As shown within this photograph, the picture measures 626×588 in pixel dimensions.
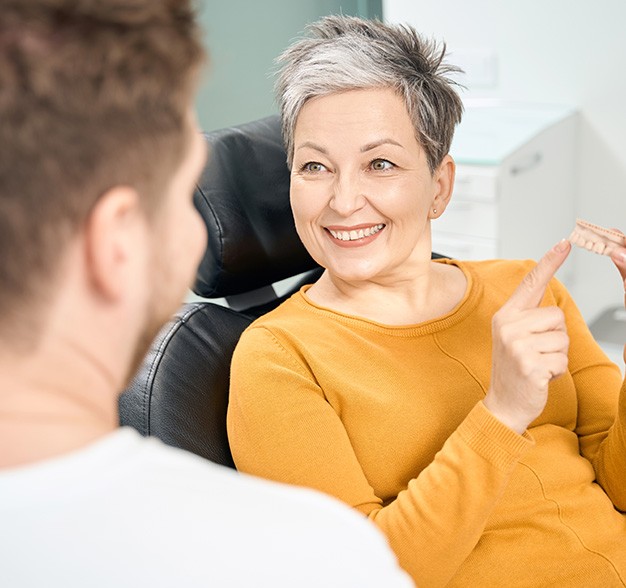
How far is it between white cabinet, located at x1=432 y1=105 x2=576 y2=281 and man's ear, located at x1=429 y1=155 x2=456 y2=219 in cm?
105

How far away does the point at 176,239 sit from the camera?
64 cm

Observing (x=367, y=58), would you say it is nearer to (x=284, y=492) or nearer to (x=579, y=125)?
(x=284, y=492)

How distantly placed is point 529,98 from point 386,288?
1740 mm

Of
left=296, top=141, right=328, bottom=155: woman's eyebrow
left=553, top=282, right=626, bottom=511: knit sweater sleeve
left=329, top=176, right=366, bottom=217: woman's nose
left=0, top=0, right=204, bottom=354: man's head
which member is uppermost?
left=0, top=0, right=204, bottom=354: man's head

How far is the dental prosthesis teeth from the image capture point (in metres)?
1.30

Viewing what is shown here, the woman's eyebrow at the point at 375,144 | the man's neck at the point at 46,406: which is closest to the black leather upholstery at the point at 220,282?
the woman's eyebrow at the point at 375,144

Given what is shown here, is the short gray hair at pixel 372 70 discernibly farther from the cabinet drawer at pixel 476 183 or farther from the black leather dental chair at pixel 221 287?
the cabinet drawer at pixel 476 183

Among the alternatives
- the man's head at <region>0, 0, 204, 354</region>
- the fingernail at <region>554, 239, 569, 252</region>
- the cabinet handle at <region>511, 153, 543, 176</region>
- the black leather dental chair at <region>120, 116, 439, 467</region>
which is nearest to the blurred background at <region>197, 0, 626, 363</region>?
the cabinet handle at <region>511, 153, 543, 176</region>

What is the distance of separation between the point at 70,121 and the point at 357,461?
2.69 feet

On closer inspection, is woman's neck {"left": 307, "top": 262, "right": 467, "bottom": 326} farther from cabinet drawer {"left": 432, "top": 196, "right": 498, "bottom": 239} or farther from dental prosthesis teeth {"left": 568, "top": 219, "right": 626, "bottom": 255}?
A: cabinet drawer {"left": 432, "top": 196, "right": 498, "bottom": 239}

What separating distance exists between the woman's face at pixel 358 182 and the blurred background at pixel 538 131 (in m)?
1.18

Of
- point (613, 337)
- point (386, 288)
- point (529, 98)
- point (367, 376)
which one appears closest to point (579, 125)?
point (529, 98)

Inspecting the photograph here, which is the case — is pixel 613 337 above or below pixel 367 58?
below

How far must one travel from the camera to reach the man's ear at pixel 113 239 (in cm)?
57
